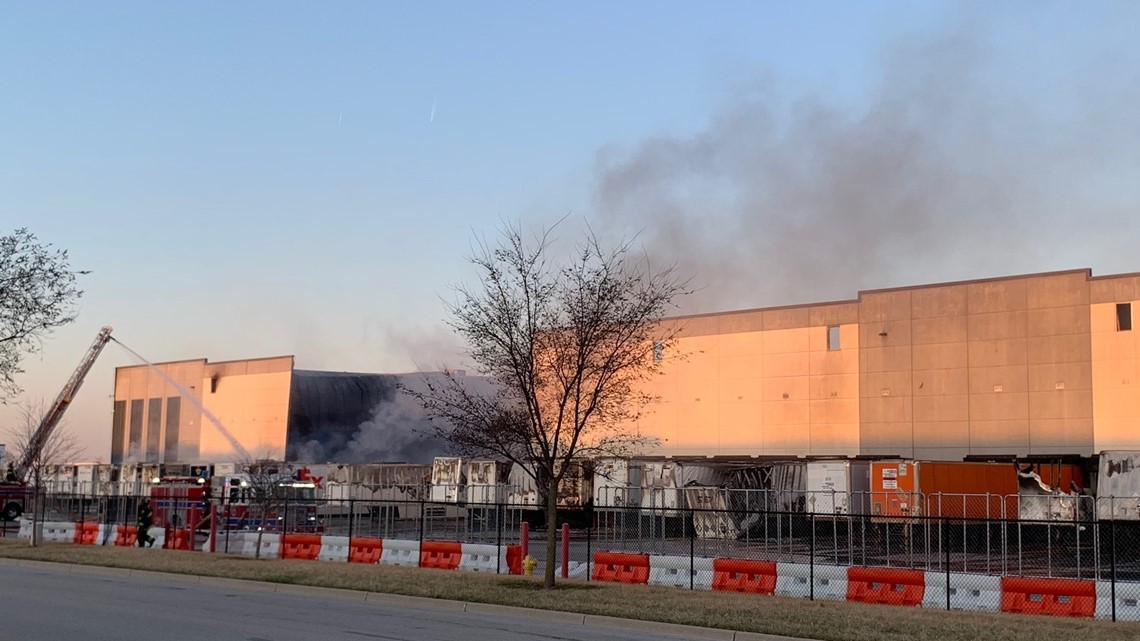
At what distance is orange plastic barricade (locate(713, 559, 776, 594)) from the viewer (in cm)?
2198

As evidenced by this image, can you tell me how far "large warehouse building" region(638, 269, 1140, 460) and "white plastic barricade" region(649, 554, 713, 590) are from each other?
21461 millimetres

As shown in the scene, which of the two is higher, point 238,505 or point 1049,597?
point 238,505

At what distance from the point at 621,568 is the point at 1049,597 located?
8.41 metres

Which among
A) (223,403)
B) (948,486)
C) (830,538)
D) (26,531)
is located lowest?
Answer: (26,531)

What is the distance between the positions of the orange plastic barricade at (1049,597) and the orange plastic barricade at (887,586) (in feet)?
4.64

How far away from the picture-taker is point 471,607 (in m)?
19.5

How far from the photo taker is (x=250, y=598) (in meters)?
20.9

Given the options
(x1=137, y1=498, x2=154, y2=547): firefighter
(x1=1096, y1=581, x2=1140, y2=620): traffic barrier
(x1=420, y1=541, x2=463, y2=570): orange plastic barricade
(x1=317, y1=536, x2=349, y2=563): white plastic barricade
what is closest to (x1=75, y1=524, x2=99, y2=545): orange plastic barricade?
(x1=137, y1=498, x2=154, y2=547): firefighter

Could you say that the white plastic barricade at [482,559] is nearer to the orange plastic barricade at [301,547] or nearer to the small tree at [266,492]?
the orange plastic barricade at [301,547]

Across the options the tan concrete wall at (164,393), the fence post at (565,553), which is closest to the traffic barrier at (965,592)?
the fence post at (565,553)

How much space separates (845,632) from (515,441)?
34.1 ft

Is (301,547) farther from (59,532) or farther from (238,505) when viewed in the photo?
(238,505)

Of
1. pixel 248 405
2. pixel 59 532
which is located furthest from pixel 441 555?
pixel 248 405

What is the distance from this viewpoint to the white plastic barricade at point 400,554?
91.7 feet
